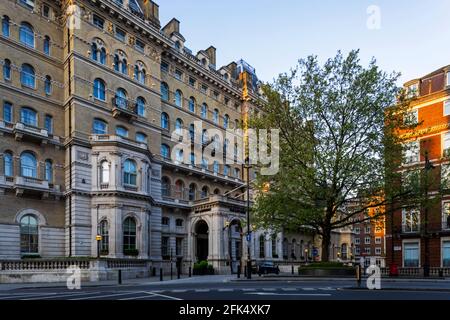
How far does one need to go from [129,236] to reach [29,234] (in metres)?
7.75

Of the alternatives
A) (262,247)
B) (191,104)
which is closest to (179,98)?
(191,104)

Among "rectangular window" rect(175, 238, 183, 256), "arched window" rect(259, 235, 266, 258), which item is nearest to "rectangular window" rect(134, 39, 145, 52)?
"rectangular window" rect(175, 238, 183, 256)

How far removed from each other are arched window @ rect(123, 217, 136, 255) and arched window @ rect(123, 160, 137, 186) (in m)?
3.18

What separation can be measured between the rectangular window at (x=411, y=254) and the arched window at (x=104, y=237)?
90.3 feet

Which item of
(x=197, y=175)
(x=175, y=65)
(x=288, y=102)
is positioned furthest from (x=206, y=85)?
(x=288, y=102)

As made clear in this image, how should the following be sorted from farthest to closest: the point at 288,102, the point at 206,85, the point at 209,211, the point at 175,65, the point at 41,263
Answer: the point at 206,85, the point at 175,65, the point at 209,211, the point at 288,102, the point at 41,263

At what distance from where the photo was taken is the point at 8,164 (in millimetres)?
31906

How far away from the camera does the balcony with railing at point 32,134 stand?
31703 millimetres

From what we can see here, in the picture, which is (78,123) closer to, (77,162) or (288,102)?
(77,162)

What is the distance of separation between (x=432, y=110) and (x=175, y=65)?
2710cm

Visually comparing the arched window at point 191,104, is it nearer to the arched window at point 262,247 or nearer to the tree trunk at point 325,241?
the arched window at point 262,247

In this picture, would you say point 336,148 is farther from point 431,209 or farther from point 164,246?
point 164,246

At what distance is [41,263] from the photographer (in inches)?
1057

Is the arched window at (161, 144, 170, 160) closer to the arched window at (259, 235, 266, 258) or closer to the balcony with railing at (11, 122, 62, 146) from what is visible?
the balcony with railing at (11, 122, 62, 146)
